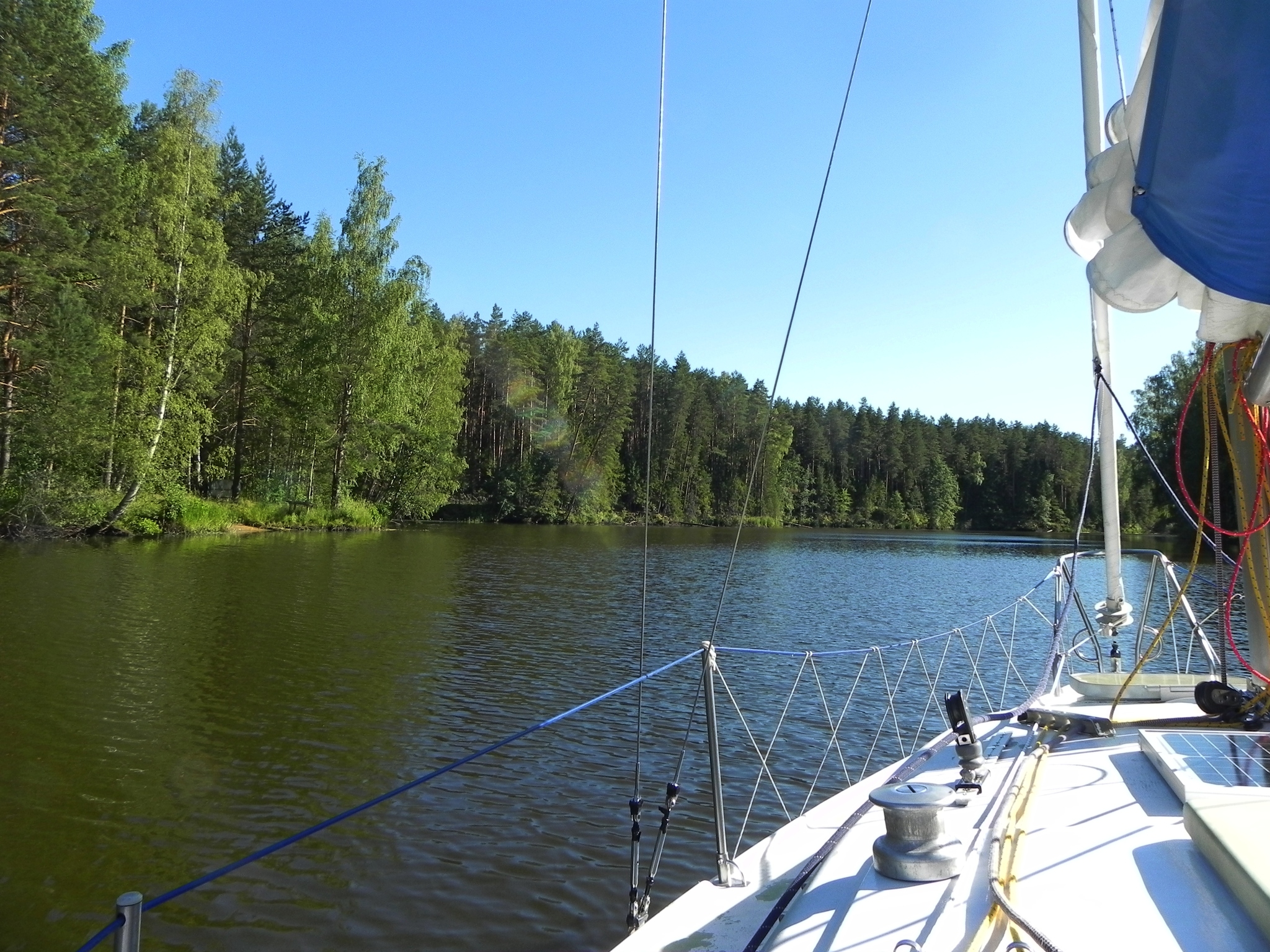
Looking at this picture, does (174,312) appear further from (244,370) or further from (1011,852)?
(1011,852)

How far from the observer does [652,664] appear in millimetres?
11547

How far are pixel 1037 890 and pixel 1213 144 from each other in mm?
2003

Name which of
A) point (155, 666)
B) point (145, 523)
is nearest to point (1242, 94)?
point (155, 666)

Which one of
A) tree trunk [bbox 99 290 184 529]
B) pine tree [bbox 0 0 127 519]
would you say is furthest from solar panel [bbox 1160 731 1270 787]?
tree trunk [bbox 99 290 184 529]

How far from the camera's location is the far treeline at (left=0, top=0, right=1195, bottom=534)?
2275 centimetres

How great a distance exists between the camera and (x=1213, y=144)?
243cm

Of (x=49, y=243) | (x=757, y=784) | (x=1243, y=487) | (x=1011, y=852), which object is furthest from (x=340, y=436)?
(x=1011, y=852)

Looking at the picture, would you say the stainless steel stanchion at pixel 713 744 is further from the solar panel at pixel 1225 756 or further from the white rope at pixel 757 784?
the solar panel at pixel 1225 756

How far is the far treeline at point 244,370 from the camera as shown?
2275 centimetres

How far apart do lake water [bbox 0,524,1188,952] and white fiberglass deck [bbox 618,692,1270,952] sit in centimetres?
219

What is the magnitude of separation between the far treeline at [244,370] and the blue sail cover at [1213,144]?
49.6ft

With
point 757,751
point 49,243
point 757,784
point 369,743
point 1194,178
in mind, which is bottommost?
point 369,743

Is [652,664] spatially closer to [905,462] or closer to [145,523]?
[145,523]

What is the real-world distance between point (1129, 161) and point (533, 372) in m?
59.2
